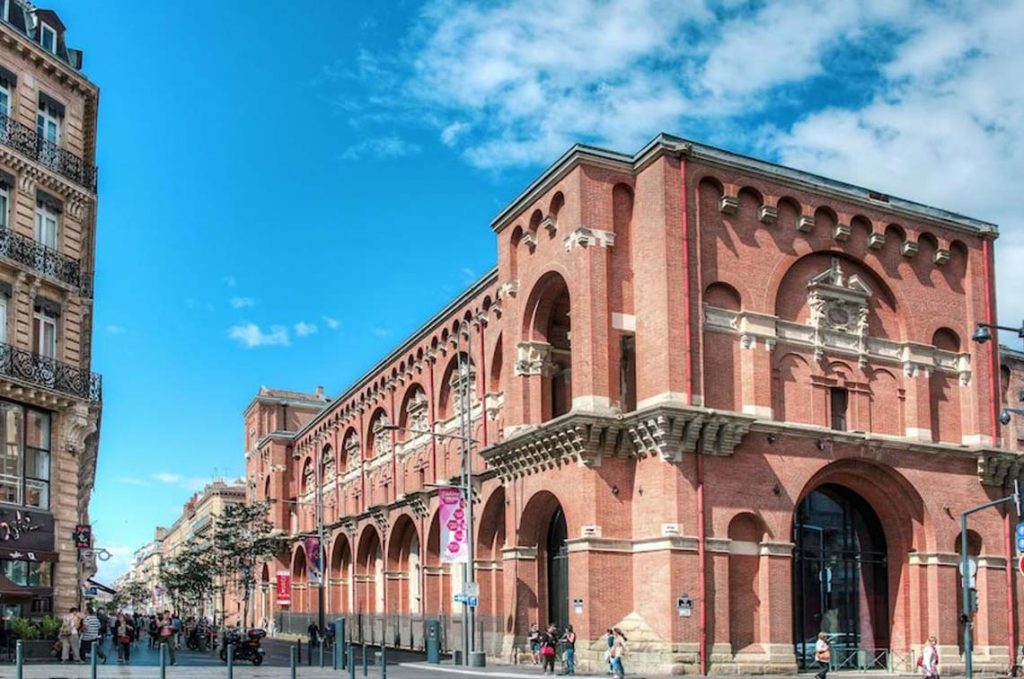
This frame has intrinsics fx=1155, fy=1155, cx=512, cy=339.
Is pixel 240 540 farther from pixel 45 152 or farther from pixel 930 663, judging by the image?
pixel 930 663

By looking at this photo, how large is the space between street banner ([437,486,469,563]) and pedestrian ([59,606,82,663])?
11738mm

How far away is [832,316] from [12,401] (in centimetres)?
2621

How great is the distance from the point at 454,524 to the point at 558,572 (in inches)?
176

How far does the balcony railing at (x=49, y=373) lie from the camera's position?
32.9 m

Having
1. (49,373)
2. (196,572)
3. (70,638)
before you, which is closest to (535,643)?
(70,638)

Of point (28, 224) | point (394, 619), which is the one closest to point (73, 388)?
point (28, 224)

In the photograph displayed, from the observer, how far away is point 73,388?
116 feet

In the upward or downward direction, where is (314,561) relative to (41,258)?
downward

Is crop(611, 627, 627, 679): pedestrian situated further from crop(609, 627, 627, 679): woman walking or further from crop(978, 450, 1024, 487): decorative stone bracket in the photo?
crop(978, 450, 1024, 487): decorative stone bracket

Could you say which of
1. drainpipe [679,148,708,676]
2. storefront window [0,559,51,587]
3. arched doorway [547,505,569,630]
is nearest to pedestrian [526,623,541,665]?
arched doorway [547,505,569,630]

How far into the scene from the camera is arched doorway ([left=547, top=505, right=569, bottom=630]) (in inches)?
1576

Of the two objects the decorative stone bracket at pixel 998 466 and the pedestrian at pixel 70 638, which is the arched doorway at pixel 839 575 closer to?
the decorative stone bracket at pixel 998 466

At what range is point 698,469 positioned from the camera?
114ft

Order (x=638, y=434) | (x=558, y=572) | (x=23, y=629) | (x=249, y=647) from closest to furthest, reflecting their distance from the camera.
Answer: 1. (x=23, y=629)
2. (x=638, y=434)
3. (x=558, y=572)
4. (x=249, y=647)
